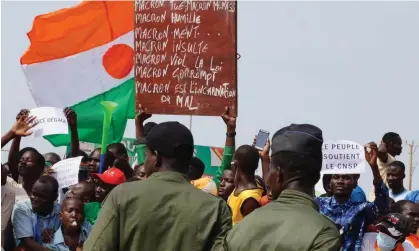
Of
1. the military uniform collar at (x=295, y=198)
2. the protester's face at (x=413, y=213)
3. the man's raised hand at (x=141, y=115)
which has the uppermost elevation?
the military uniform collar at (x=295, y=198)

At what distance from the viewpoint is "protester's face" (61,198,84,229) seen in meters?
6.98

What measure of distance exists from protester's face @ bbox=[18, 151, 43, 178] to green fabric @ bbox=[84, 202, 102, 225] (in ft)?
4.24

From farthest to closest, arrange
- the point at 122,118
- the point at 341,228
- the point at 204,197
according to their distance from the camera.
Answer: the point at 122,118 → the point at 341,228 → the point at 204,197

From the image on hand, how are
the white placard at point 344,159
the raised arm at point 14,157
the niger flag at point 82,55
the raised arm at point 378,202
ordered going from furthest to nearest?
the niger flag at point 82,55 → the raised arm at point 14,157 → the white placard at point 344,159 → the raised arm at point 378,202

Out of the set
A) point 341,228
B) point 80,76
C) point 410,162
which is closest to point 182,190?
point 341,228

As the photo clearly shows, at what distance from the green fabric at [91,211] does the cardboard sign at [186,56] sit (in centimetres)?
207

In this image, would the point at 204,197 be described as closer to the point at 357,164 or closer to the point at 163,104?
the point at 357,164

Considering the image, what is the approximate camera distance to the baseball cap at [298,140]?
3586 millimetres

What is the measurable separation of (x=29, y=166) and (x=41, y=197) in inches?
38.0

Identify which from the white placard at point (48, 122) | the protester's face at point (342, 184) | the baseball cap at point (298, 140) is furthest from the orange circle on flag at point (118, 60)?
the baseball cap at point (298, 140)

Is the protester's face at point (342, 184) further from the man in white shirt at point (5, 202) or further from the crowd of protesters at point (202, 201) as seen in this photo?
the man in white shirt at point (5, 202)

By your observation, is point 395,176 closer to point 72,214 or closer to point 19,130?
point 72,214

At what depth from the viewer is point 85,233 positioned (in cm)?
703

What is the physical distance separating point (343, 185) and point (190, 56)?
290 cm
